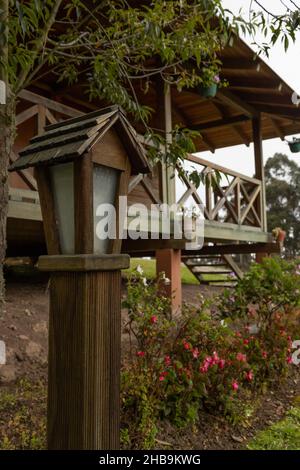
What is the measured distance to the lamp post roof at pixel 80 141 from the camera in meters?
1.66

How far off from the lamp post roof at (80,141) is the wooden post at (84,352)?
427 mm

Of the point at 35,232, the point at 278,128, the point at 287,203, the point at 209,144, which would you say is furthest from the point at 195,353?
the point at 287,203

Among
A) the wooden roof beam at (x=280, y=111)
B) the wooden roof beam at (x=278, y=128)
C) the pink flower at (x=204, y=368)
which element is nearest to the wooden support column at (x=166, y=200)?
the pink flower at (x=204, y=368)

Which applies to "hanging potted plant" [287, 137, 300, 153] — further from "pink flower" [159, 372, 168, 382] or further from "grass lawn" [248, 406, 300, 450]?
"pink flower" [159, 372, 168, 382]

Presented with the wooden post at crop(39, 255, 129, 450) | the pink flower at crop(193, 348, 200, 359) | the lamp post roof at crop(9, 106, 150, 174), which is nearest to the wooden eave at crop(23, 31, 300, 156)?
the pink flower at crop(193, 348, 200, 359)

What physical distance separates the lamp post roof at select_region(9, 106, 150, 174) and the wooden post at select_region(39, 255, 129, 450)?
0.43m

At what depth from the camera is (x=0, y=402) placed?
2908mm

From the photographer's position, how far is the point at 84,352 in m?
1.66

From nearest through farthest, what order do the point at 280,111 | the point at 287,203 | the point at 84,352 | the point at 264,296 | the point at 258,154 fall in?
the point at 84,352 → the point at 264,296 → the point at 280,111 → the point at 258,154 → the point at 287,203

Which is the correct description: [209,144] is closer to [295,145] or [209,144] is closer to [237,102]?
[295,145]

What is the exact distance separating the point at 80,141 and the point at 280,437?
266 cm

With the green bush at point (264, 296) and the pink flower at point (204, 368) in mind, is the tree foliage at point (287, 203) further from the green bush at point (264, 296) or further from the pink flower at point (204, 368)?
the pink flower at point (204, 368)
